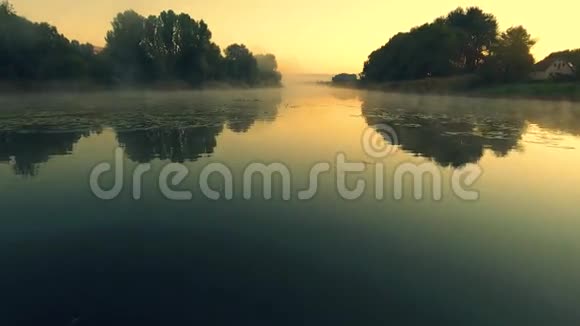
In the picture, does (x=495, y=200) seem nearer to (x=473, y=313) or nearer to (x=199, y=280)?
(x=473, y=313)

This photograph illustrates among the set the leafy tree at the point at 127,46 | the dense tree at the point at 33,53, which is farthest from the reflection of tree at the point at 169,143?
the leafy tree at the point at 127,46

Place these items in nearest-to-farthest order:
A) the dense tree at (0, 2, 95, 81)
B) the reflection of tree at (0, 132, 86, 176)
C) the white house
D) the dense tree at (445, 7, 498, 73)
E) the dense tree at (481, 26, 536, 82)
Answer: the reflection of tree at (0, 132, 86, 176) < the dense tree at (0, 2, 95, 81) < the dense tree at (481, 26, 536, 82) < the white house < the dense tree at (445, 7, 498, 73)

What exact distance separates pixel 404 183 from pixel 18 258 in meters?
10.9

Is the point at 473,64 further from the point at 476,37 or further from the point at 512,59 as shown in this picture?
the point at 512,59

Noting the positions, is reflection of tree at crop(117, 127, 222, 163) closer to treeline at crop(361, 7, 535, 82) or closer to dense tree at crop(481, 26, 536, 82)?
dense tree at crop(481, 26, 536, 82)

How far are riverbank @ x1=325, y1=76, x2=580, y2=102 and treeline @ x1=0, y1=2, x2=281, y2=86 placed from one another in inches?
2427

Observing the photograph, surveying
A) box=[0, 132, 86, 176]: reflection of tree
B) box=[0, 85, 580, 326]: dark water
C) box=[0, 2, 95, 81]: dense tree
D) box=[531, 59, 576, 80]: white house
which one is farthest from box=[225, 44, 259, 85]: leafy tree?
box=[0, 85, 580, 326]: dark water

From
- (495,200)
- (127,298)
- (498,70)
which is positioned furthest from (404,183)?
(498,70)

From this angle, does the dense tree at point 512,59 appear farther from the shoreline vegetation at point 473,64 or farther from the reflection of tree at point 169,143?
the reflection of tree at point 169,143

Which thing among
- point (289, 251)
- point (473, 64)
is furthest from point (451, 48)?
point (289, 251)

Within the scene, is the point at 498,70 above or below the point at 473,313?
above

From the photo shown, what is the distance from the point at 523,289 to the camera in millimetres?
6125

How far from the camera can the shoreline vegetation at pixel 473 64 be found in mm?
66438

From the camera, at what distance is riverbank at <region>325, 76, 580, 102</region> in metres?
57.1
